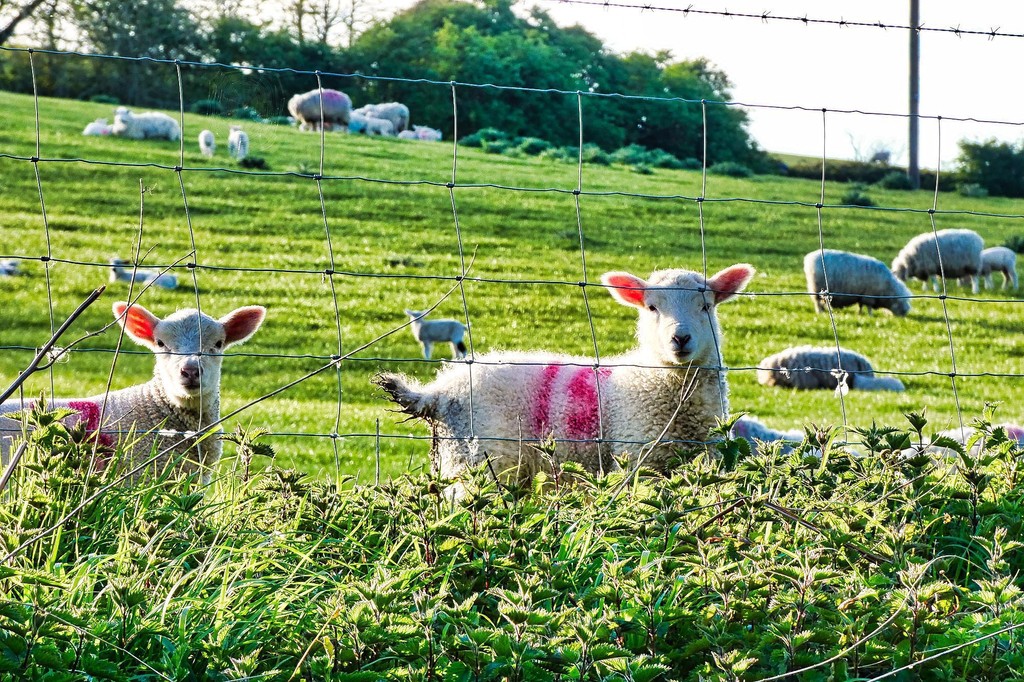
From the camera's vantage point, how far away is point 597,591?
249 cm

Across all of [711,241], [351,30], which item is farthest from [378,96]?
[711,241]

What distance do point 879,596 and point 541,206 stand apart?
75.1 ft

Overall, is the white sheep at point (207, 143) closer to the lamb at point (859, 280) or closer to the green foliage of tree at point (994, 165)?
the lamb at point (859, 280)

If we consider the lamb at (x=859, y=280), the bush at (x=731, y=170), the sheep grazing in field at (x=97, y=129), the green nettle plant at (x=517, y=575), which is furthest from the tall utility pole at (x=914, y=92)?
the green nettle plant at (x=517, y=575)

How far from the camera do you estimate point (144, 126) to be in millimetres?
28469

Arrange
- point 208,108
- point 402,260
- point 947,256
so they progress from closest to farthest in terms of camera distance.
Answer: point 402,260, point 947,256, point 208,108

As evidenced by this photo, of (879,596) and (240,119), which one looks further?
(240,119)

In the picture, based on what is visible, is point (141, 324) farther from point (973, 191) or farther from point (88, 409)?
point (973, 191)

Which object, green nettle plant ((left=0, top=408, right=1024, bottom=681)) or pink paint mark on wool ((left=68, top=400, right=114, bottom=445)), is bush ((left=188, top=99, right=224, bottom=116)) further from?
green nettle plant ((left=0, top=408, right=1024, bottom=681))

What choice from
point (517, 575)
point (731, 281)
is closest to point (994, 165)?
point (731, 281)

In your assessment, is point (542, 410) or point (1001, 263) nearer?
point (542, 410)

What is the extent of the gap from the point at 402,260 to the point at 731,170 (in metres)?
17.1

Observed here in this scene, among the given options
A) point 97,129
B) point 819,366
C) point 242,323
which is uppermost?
point 97,129

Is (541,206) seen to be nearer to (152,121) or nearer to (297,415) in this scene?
(152,121)
